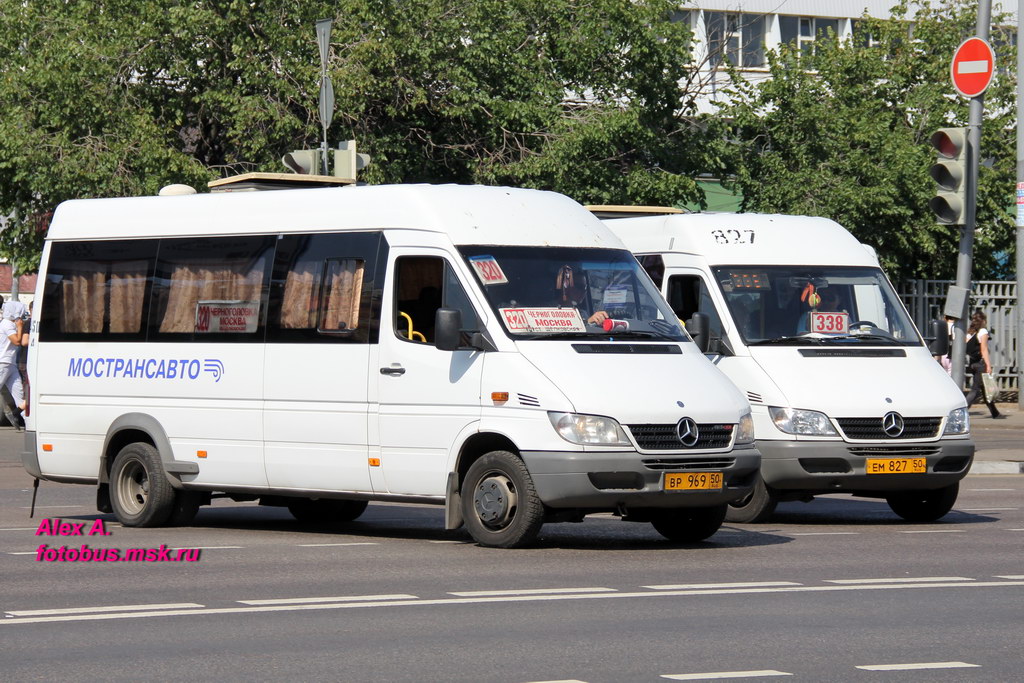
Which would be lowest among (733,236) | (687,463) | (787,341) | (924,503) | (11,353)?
(924,503)

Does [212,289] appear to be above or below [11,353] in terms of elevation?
above

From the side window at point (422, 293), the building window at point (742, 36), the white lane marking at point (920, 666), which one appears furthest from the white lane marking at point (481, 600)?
the building window at point (742, 36)

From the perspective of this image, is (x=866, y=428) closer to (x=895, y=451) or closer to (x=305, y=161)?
(x=895, y=451)

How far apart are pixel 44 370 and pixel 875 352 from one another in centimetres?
638

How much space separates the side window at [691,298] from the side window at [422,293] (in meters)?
2.93

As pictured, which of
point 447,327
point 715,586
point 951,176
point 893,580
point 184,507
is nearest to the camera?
point 715,586

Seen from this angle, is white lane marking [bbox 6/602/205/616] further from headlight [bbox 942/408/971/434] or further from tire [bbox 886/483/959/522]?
tire [bbox 886/483/959/522]

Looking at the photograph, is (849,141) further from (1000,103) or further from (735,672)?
(735,672)

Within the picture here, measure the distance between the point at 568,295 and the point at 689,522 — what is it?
5.70 feet

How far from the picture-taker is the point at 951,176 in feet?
66.1

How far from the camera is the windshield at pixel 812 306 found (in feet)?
48.5

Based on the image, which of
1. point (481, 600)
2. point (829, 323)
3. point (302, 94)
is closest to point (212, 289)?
point (829, 323)

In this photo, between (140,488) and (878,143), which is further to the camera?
(878,143)

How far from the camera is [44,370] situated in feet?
48.7
